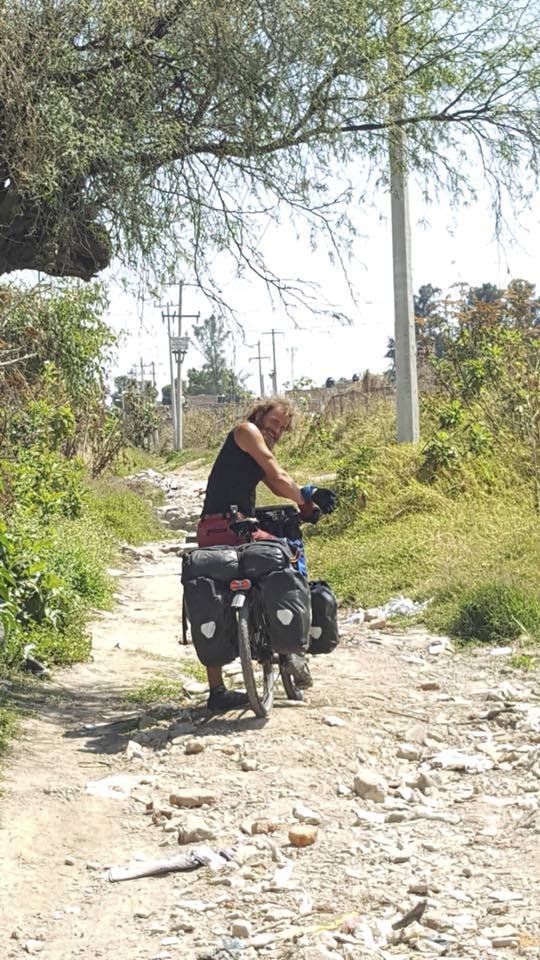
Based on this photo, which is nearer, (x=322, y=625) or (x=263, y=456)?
(x=263, y=456)

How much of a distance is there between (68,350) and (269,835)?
10.0 m

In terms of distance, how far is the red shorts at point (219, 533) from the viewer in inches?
266

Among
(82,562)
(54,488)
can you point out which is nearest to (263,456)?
(82,562)

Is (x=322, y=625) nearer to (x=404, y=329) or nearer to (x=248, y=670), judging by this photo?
(x=248, y=670)

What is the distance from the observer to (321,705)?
22.3 ft

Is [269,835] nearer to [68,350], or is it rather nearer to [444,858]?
[444,858]

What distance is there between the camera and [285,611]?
6.27 m

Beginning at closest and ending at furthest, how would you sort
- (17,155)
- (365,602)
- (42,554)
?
(17,155) < (42,554) < (365,602)

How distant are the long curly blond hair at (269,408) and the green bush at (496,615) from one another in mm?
2664

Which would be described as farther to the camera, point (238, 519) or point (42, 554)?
point (42, 554)

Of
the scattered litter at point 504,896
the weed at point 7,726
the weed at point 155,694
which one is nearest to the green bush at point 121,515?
the weed at point 155,694

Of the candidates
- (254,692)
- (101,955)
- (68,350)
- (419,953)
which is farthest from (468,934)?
(68,350)

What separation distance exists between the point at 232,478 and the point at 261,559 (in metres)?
0.61

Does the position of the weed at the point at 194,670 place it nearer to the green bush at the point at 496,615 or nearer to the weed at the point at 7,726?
the weed at the point at 7,726
